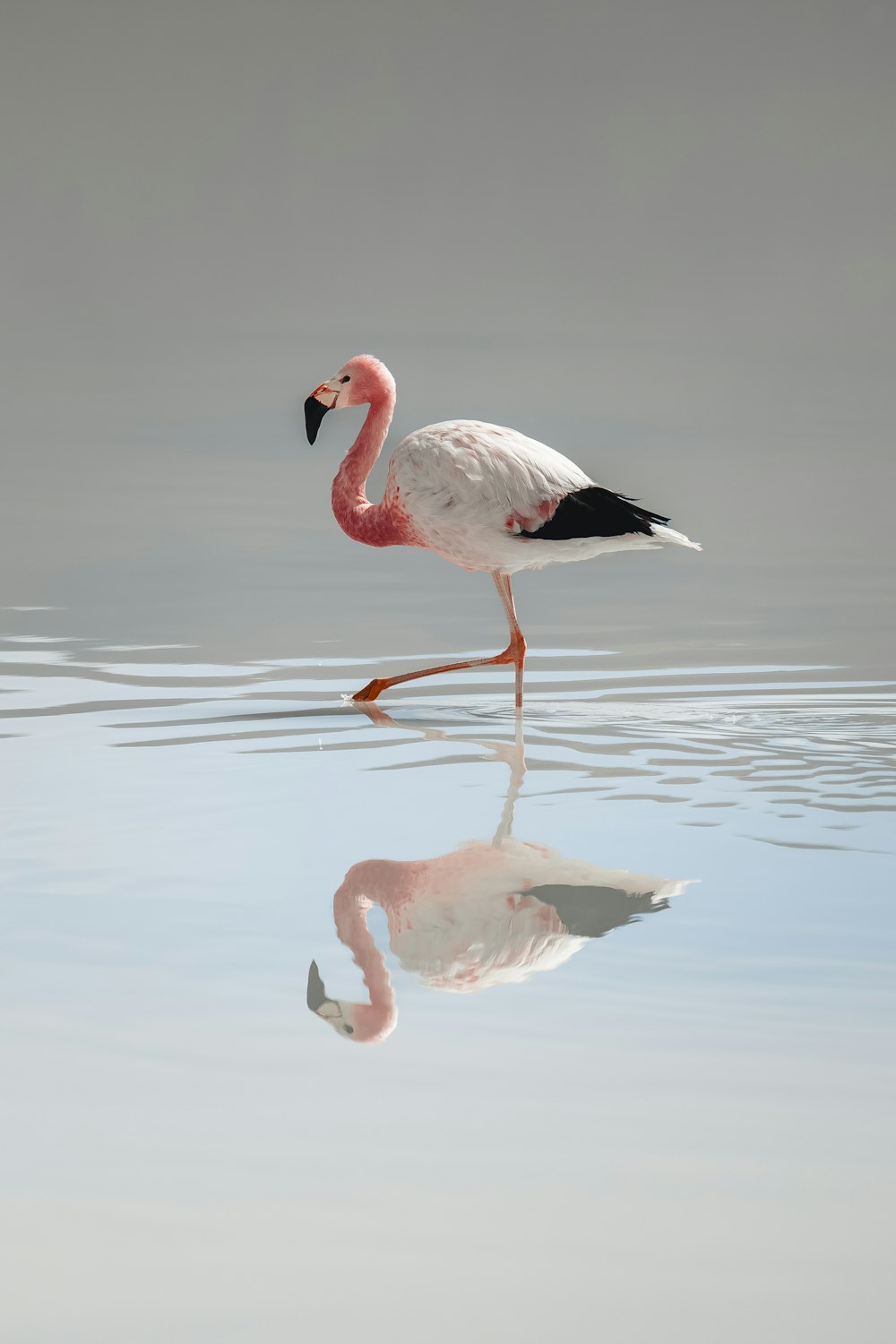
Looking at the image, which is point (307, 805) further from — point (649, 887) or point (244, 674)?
point (244, 674)

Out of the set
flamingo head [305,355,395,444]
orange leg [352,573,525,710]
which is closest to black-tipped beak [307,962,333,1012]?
orange leg [352,573,525,710]

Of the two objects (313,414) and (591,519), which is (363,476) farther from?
(591,519)

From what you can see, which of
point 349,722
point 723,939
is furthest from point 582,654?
point 723,939

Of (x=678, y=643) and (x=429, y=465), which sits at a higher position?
(x=429, y=465)

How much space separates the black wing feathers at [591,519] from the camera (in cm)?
577

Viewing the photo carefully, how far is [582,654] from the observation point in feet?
25.0

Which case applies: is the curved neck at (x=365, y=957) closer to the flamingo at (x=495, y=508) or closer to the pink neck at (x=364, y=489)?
the flamingo at (x=495, y=508)

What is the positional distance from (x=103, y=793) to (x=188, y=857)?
791mm

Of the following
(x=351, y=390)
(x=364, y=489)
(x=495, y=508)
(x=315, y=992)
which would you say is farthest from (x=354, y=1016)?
(x=351, y=390)

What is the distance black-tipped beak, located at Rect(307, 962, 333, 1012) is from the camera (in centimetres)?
279

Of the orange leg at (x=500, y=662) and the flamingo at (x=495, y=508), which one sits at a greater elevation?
the flamingo at (x=495, y=508)

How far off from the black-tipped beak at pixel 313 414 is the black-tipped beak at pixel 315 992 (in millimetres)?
4195

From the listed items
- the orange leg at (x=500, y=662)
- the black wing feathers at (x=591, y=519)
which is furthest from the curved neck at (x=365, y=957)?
the orange leg at (x=500, y=662)

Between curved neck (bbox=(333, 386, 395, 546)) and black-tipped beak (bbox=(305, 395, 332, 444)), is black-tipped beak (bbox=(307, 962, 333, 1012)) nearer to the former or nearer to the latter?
curved neck (bbox=(333, 386, 395, 546))
